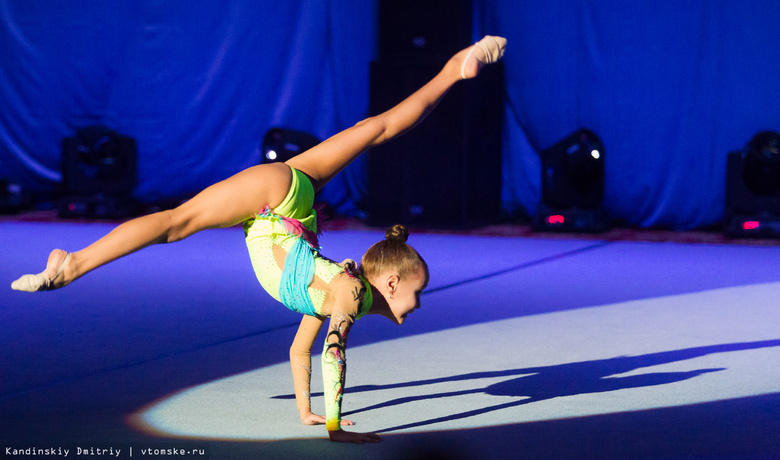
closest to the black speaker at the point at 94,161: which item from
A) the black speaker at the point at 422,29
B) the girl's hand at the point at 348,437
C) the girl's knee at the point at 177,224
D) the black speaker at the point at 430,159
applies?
the black speaker at the point at 430,159

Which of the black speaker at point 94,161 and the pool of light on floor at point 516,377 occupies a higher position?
the black speaker at point 94,161

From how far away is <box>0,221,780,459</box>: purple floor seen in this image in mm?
2070

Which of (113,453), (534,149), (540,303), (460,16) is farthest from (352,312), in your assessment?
(534,149)

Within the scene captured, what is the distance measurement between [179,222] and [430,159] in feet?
14.6

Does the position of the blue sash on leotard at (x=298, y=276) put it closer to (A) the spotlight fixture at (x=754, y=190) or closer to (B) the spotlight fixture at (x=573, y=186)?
(B) the spotlight fixture at (x=573, y=186)

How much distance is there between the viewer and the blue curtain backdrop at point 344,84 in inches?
254

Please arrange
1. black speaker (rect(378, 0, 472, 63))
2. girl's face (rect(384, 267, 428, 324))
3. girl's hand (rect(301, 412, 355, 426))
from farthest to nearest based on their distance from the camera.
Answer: black speaker (rect(378, 0, 472, 63)) → girl's hand (rect(301, 412, 355, 426)) → girl's face (rect(384, 267, 428, 324))

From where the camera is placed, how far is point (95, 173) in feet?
22.8

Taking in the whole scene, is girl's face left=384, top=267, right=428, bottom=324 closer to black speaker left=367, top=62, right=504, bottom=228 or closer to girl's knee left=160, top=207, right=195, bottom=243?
girl's knee left=160, top=207, right=195, bottom=243

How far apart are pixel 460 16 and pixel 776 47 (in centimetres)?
226

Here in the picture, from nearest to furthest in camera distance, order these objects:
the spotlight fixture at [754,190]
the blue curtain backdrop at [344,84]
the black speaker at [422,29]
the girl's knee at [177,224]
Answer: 1. the girl's knee at [177,224]
2. the spotlight fixture at [754,190]
3. the black speaker at [422,29]
4. the blue curtain backdrop at [344,84]

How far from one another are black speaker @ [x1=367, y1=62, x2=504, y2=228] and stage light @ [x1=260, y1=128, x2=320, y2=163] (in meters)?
0.59

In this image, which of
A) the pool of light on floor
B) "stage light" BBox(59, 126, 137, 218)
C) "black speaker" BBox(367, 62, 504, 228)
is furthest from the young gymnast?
"stage light" BBox(59, 126, 137, 218)

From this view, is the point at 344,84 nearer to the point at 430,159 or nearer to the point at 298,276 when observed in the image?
the point at 430,159
